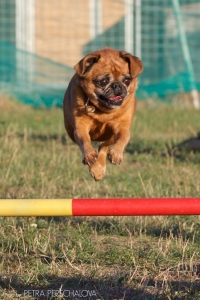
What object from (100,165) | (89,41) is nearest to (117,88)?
(100,165)

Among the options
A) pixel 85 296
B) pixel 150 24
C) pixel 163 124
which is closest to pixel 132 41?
pixel 150 24

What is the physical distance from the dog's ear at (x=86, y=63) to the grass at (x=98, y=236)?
123cm

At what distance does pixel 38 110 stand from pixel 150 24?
4704 millimetres

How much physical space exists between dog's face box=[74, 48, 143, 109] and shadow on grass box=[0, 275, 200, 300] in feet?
4.96

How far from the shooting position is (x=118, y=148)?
5.20 m

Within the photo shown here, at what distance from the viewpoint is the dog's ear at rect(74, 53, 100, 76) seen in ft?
17.5

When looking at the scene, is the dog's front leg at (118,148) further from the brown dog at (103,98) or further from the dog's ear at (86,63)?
the dog's ear at (86,63)

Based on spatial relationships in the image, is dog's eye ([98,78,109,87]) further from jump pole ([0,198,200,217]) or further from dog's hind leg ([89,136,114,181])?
jump pole ([0,198,200,217])

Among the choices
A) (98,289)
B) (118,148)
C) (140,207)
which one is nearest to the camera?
(140,207)

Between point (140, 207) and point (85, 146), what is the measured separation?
141cm

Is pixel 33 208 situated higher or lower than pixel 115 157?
lower

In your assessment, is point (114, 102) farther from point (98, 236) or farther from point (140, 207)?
point (140, 207)

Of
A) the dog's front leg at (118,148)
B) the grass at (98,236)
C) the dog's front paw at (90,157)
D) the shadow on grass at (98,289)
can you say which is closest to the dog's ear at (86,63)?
the dog's front leg at (118,148)

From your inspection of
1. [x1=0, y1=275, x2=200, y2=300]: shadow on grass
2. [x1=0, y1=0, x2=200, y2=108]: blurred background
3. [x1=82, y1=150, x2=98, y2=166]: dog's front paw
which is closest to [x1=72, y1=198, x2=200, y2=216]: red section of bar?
[x1=0, y1=275, x2=200, y2=300]: shadow on grass
